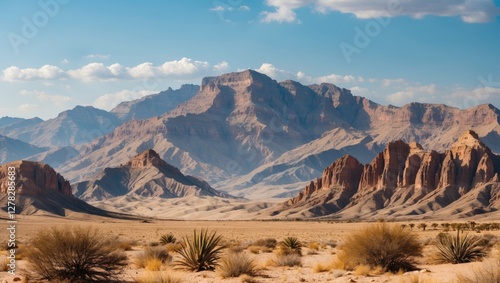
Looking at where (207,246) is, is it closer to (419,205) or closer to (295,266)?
(295,266)

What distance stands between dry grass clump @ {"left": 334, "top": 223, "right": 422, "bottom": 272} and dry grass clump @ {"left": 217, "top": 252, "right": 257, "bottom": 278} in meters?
3.66

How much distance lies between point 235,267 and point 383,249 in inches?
216

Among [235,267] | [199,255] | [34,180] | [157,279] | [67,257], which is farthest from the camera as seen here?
[34,180]

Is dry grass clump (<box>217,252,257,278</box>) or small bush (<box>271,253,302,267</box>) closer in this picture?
dry grass clump (<box>217,252,257,278</box>)

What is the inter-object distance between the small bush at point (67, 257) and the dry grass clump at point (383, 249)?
906 cm

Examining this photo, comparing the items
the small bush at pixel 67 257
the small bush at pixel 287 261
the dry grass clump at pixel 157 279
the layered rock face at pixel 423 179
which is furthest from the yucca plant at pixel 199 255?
the layered rock face at pixel 423 179

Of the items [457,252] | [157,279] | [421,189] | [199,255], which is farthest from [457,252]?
[421,189]

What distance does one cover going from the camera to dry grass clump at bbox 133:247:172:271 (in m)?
26.5

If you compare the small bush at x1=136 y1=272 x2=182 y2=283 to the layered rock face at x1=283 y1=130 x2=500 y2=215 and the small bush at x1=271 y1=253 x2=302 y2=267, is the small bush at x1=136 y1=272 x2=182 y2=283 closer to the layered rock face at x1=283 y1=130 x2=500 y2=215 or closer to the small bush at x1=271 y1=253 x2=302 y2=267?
the small bush at x1=271 y1=253 x2=302 y2=267

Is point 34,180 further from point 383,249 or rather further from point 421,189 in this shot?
point 383,249

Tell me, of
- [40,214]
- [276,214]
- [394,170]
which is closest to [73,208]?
[40,214]

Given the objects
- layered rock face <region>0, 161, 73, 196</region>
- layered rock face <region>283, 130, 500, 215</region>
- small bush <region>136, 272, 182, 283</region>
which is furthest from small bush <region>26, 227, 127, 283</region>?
layered rock face <region>283, 130, 500, 215</region>

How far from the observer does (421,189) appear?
183 meters

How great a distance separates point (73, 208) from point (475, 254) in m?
144
